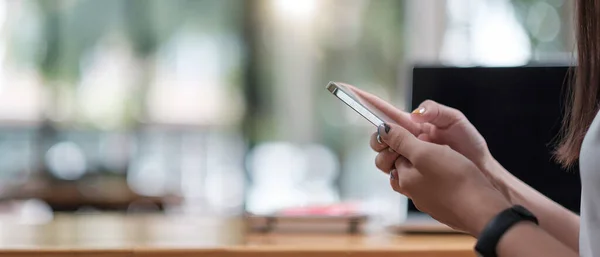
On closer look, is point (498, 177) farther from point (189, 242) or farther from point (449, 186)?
point (189, 242)

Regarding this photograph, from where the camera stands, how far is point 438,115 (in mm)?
975

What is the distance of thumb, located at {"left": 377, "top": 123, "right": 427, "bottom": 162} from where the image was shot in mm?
772

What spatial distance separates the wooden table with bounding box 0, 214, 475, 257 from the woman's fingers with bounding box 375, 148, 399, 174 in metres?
0.20

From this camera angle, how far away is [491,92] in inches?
54.1

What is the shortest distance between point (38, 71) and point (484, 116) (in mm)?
3655

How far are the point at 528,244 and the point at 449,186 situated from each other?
0.10 meters

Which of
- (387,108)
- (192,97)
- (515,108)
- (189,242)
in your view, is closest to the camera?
(387,108)

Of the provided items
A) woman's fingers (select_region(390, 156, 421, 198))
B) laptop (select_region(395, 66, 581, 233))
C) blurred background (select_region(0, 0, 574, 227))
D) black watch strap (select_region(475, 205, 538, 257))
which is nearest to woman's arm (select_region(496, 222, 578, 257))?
black watch strap (select_region(475, 205, 538, 257))

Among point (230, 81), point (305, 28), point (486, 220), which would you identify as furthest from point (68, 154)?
point (486, 220)

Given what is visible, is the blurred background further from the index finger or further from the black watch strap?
the black watch strap

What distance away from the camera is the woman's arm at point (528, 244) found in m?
0.69

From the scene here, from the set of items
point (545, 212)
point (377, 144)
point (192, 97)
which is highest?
point (377, 144)

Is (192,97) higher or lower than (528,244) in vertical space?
lower

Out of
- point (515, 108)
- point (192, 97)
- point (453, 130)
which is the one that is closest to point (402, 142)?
point (453, 130)
